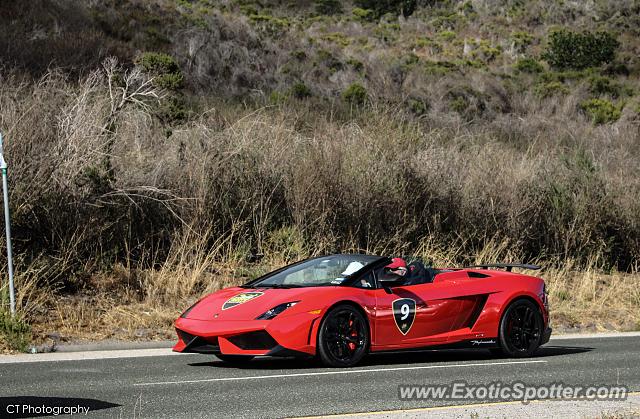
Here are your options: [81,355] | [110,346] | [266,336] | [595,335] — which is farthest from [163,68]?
[266,336]

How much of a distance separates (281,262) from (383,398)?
11442 millimetres

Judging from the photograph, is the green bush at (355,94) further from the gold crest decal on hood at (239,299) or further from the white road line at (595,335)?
the gold crest decal on hood at (239,299)

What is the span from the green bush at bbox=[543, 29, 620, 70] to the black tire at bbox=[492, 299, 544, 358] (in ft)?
171

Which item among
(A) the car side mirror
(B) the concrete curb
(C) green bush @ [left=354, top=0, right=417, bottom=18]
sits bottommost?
(B) the concrete curb

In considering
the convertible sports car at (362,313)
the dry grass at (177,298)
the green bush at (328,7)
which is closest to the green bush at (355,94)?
the dry grass at (177,298)

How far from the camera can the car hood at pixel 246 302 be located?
464 inches

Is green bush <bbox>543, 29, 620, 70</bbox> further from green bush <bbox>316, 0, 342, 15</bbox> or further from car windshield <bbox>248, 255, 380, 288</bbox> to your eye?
car windshield <bbox>248, 255, 380, 288</bbox>

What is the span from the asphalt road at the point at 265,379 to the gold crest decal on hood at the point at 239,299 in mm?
722

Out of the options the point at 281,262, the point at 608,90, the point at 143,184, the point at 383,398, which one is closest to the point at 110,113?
the point at 143,184

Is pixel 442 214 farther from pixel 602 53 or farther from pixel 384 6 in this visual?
pixel 384 6

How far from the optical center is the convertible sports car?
11602 mm

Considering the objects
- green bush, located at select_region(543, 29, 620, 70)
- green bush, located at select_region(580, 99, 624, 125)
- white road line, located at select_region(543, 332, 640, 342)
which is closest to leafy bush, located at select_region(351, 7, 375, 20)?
green bush, located at select_region(543, 29, 620, 70)

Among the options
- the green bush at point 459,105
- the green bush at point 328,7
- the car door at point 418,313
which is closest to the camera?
the car door at point 418,313

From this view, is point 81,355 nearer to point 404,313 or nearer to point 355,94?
point 404,313
